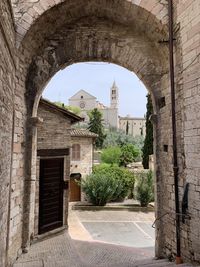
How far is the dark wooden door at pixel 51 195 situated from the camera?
8.02 metres

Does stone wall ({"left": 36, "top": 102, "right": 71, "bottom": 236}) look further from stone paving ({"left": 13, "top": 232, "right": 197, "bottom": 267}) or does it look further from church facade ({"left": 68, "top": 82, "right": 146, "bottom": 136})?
church facade ({"left": 68, "top": 82, "right": 146, "bottom": 136})

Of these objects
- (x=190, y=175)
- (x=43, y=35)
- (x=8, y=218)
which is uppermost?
(x=43, y=35)

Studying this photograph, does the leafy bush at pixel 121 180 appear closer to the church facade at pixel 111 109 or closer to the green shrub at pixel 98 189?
the green shrub at pixel 98 189

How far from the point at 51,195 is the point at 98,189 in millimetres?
6731

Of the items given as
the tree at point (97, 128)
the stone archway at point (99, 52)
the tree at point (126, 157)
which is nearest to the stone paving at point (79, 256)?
the stone archway at point (99, 52)

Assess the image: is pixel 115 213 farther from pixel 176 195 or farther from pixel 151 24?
pixel 151 24

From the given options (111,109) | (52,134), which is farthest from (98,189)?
(111,109)

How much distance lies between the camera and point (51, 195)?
8.41 m

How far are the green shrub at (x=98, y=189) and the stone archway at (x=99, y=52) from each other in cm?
859

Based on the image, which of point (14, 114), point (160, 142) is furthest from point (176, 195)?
point (14, 114)

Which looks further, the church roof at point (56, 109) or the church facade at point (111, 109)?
the church facade at point (111, 109)

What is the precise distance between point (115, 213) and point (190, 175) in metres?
10.1

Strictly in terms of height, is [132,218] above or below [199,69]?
below

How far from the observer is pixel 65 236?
27.5ft
